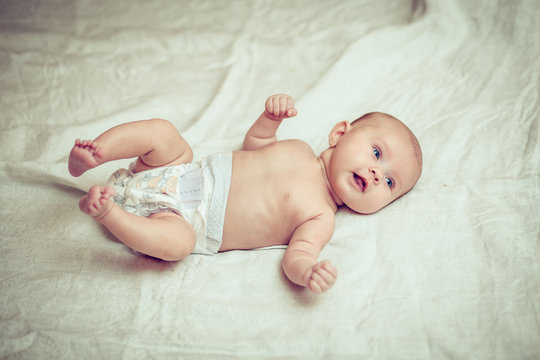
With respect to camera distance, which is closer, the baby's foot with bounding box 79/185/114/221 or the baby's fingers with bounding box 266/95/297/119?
the baby's foot with bounding box 79/185/114/221

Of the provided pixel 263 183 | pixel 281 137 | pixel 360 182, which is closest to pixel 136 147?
pixel 263 183

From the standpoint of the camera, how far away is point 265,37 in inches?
72.4

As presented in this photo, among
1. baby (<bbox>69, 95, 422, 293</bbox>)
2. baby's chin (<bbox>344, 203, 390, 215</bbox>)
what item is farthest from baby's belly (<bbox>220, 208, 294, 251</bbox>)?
baby's chin (<bbox>344, 203, 390, 215</bbox>)

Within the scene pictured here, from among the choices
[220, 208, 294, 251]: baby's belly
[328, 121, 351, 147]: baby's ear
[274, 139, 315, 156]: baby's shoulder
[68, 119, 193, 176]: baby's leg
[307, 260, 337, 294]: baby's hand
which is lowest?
[220, 208, 294, 251]: baby's belly

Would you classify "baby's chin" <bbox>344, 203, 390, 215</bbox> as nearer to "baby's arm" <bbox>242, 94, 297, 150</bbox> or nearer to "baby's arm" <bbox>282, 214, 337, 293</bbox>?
"baby's arm" <bbox>282, 214, 337, 293</bbox>

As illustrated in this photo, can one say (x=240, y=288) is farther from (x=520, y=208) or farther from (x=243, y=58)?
(x=243, y=58)

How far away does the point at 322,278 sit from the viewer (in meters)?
→ 0.98

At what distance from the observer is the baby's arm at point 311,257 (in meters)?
0.98

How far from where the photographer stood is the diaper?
1214 mm

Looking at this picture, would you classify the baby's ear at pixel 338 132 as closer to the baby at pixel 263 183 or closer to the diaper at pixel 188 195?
the baby at pixel 263 183

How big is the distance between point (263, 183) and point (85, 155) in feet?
1.68

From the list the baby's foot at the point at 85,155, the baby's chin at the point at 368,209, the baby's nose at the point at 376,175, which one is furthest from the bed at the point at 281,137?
the baby's foot at the point at 85,155

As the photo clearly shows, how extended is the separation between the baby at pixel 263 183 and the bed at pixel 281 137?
7cm

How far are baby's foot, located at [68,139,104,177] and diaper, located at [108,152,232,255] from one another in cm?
17
